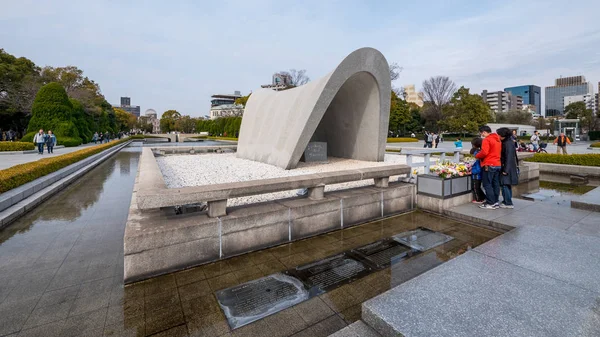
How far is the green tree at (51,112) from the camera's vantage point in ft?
88.6

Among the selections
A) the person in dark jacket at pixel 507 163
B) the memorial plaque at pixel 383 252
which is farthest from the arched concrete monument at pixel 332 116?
the memorial plaque at pixel 383 252

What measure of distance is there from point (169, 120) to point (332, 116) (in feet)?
329

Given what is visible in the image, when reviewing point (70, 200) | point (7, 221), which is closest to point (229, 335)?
point (7, 221)

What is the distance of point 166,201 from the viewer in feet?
12.8

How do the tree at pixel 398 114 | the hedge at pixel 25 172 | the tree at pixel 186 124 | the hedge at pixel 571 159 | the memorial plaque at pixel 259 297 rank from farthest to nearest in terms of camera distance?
the tree at pixel 186 124 < the tree at pixel 398 114 < the hedge at pixel 571 159 < the hedge at pixel 25 172 < the memorial plaque at pixel 259 297

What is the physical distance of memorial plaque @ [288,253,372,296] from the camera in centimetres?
341

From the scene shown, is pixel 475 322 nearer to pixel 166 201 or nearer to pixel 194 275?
pixel 194 275

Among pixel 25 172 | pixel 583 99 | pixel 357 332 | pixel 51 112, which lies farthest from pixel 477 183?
pixel 583 99

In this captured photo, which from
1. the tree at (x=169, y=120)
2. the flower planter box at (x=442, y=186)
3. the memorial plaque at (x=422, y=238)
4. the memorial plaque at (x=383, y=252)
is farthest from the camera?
the tree at (x=169, y=120)

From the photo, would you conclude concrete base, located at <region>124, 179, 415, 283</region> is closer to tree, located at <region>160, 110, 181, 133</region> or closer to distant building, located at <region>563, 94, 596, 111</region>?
tree, located at <region>160, 110, 181, 133</region>

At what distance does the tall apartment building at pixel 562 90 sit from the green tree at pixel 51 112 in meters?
204

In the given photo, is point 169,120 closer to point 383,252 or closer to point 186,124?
point 186,124

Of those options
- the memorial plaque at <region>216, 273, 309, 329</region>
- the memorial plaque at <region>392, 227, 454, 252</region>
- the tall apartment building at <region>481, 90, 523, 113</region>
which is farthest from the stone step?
the tall apartment building at <region>481, 90, 523, 113</region>

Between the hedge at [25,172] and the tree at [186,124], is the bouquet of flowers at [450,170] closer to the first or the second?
the hedge at [25,172]
